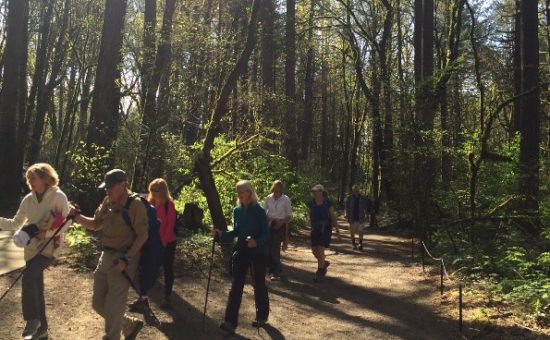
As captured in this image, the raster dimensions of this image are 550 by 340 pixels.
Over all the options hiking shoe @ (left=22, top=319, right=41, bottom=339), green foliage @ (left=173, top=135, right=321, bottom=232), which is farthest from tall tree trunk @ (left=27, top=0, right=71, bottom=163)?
hiking shoe @ (left=22, top=319, right=41, bottom=339)

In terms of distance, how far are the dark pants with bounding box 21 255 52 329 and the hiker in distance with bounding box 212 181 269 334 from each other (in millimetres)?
1988

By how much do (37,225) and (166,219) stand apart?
7.40ft

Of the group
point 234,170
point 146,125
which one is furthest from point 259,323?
point 234,170

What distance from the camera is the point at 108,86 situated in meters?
12.8

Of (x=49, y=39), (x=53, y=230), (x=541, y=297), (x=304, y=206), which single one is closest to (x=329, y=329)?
(x=541, y=297)

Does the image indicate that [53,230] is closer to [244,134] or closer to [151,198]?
[151,198]

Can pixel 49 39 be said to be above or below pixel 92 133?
above

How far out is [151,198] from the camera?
7027 millimetres

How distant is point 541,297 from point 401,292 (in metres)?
2.87

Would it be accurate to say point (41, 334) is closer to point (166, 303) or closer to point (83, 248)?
point (166, 303)

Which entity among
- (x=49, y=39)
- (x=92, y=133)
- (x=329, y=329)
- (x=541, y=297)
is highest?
(x=49, y=39)

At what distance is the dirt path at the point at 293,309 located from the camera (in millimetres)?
6215

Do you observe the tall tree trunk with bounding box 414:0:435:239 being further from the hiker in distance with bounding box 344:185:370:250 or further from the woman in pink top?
the woman in pink top

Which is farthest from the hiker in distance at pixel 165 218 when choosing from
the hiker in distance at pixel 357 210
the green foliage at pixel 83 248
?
the hiker in distance at pixel 357 210
